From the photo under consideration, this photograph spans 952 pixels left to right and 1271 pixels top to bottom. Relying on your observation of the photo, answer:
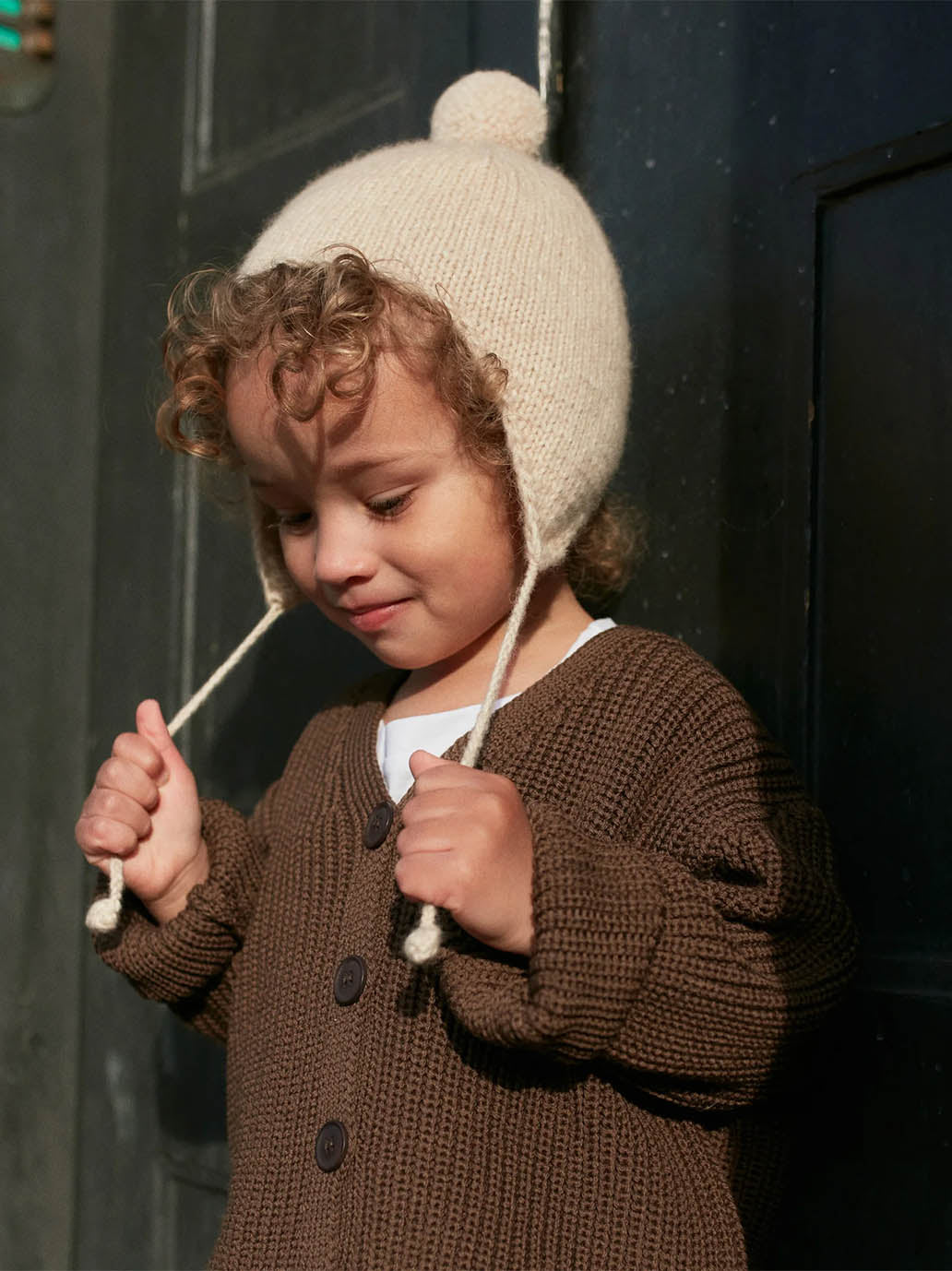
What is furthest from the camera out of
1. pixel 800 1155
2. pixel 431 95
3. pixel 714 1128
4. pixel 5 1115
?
pixel 5 1115

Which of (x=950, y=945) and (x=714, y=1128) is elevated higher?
(x=950, y=945)

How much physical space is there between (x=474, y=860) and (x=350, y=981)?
22cm

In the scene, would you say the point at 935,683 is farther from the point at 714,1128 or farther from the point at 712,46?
the point at 712,46

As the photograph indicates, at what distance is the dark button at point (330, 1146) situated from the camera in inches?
42.0

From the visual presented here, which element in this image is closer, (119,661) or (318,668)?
(318,668)

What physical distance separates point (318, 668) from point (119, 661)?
15.1 inches

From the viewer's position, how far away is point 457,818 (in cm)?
97

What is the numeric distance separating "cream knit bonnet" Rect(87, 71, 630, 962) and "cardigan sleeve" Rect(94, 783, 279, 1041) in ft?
0.20

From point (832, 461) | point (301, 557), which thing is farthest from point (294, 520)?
point (832, 461)

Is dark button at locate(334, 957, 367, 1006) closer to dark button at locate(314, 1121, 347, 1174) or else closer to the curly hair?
dark button at locate(314, 1121, 347, 1174)

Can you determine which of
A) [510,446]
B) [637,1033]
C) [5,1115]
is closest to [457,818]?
[637,1033]

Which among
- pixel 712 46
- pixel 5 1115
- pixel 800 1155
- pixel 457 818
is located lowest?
pixel 5 1115

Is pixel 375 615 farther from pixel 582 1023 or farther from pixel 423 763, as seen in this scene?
pixel 582 1023

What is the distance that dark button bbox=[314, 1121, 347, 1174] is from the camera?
3.50 feet
